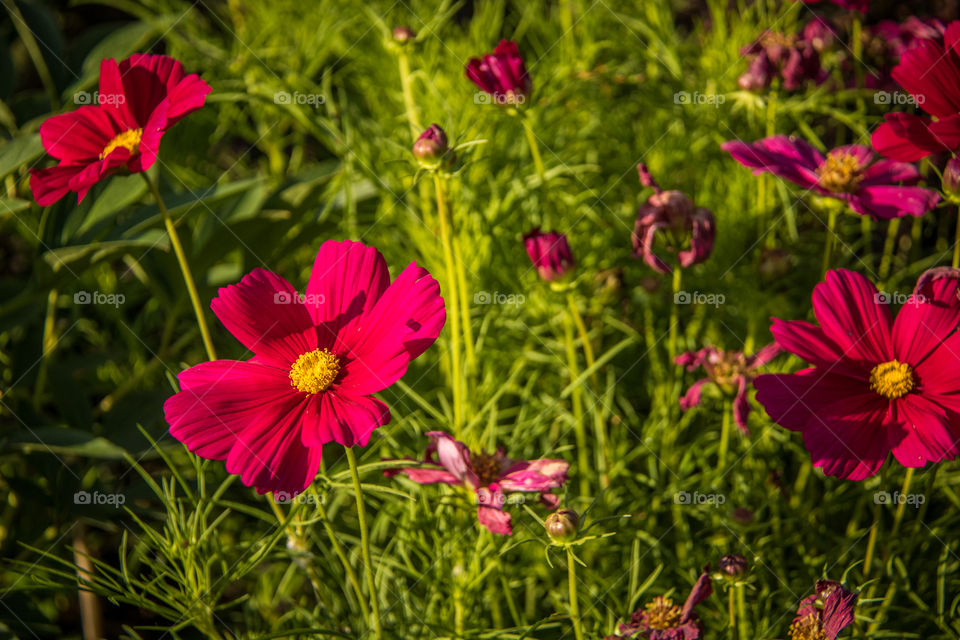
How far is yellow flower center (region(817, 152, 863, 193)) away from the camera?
2.32ft

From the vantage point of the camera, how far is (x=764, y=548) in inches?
31.8

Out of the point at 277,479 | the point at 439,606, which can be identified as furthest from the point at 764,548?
the point at 277,479

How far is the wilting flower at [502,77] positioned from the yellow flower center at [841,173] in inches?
11.5

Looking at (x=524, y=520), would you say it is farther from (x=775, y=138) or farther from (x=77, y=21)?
(x=77, y=21)

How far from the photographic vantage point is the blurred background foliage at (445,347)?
74 centimetres

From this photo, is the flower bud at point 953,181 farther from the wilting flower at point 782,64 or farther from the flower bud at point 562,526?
the flower bud at point 562,526

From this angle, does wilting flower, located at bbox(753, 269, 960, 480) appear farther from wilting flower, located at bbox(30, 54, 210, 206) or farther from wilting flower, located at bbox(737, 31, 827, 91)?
wilting flower, located at bbox(30, 54, 210, 206)

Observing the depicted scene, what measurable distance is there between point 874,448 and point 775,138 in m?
0.34

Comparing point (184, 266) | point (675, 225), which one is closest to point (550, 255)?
point (675, 225)

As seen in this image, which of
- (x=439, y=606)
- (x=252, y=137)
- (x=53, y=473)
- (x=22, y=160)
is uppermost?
(x=252, y=137)

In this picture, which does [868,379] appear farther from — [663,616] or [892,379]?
[663,616]

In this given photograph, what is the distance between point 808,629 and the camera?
568mm

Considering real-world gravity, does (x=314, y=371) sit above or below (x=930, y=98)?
below

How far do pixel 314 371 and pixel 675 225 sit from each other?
0.37m
